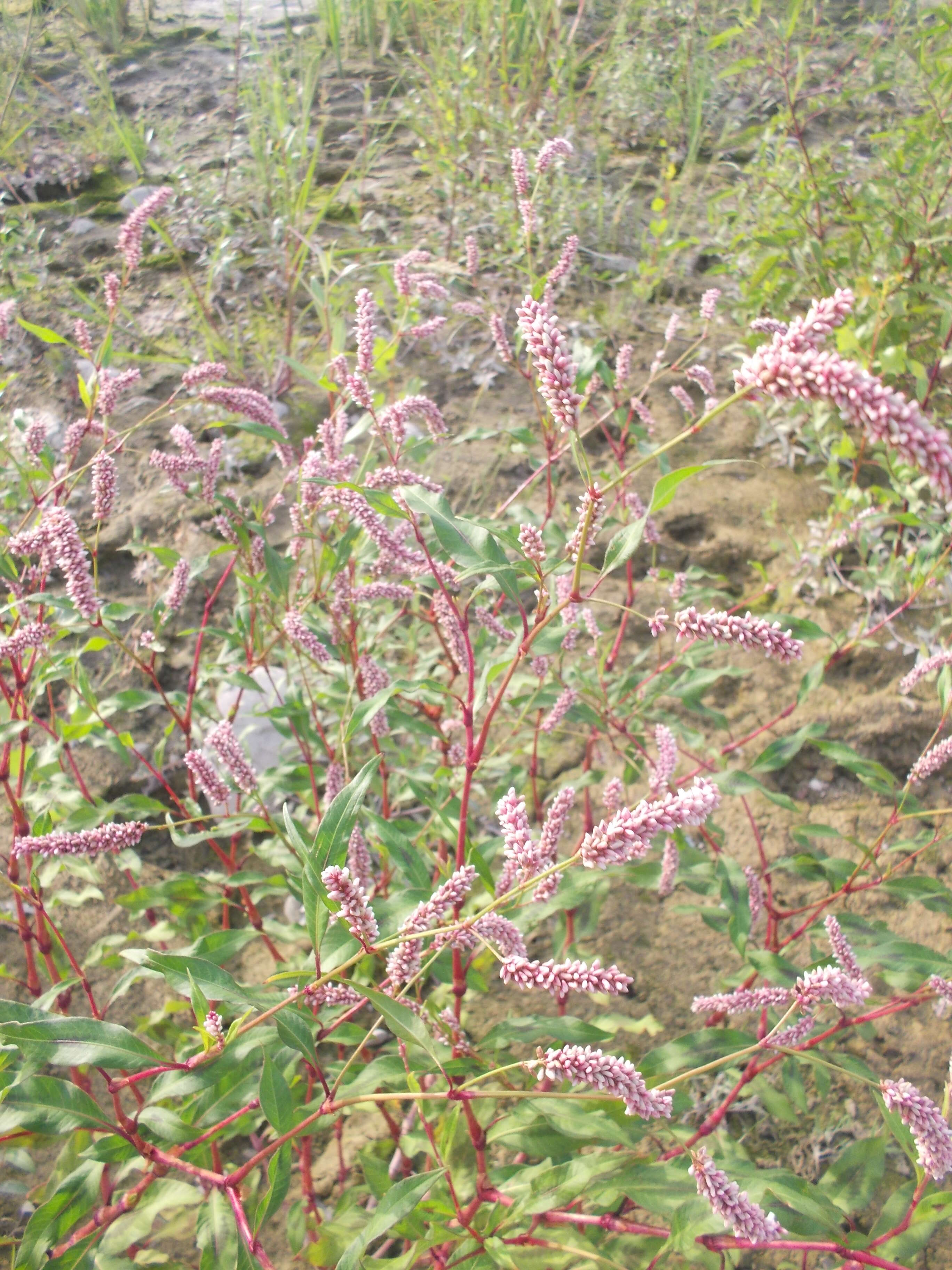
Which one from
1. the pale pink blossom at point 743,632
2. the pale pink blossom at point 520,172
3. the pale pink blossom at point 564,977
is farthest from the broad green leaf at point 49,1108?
the pale pink blossom at point 520,172

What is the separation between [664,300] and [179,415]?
7.65 ft

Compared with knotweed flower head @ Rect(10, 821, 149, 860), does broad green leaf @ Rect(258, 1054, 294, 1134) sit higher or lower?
lower

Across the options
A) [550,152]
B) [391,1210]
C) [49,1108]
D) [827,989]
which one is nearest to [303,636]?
[49,1108]

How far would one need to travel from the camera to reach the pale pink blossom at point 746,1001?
1.29 m

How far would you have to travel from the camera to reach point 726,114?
5.01m

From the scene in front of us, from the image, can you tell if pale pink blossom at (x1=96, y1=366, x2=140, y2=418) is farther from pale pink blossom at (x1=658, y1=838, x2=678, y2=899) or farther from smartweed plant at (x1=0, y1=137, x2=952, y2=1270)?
pale pink blossom at (x1=658, y1=838, x2=678, y2=899)

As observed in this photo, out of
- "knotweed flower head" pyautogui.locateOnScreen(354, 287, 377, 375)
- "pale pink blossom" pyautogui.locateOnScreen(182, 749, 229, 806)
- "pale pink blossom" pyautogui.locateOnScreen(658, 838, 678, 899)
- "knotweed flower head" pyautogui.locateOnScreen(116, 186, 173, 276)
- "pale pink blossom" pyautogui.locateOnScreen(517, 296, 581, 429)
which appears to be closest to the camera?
"pale pink blossom" pyautogui.locateOnScreen(517, 296, 581, 429)

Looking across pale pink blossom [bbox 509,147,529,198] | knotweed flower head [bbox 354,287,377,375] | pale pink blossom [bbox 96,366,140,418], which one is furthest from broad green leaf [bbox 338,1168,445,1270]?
pale pink blossom [bbox 509,147,529,198]

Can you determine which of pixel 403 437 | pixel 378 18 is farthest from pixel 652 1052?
pixel 378 18

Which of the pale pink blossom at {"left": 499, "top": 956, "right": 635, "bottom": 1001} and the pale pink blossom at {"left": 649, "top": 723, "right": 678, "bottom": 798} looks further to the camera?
the pale pink blossom at {"left": 649, "top": 723, "right": 678, "bottom": 798}

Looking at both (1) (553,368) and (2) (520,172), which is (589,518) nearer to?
(1) (553,368)

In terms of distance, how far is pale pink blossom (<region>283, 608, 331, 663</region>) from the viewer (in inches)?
61.8

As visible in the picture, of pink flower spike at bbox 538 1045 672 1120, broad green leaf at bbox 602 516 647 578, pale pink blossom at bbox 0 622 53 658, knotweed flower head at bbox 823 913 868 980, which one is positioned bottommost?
knotweed flower head at bbox 823 913 868 980

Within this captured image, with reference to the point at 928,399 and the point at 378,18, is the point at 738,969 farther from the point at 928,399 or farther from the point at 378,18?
the point at 378,18
